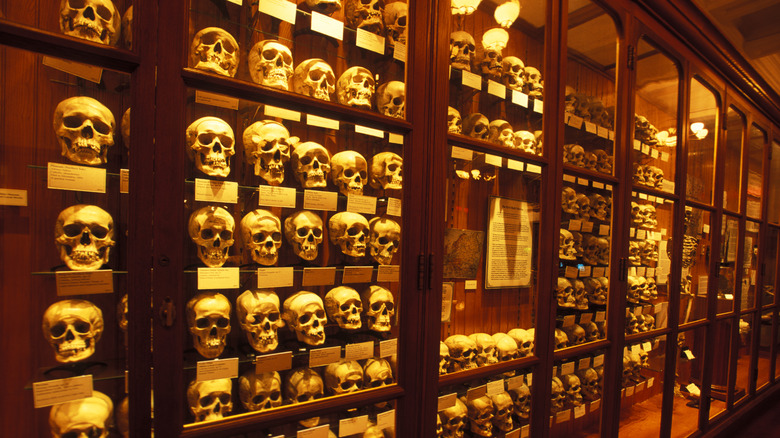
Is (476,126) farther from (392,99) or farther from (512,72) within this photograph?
(392,99)

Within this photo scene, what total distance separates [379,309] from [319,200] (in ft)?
1.83

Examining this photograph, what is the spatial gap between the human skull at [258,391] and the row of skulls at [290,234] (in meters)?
0.43

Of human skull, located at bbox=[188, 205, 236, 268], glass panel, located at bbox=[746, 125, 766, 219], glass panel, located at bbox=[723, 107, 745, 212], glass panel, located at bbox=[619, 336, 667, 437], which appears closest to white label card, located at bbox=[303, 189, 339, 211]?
human skull, located at bbox=[188, 205, 236, 268]

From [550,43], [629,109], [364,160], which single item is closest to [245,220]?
[364,160]

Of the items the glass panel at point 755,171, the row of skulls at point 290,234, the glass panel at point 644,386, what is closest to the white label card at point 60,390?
the row of skulls at point 290,234

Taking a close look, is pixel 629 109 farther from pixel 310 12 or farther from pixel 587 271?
pixel 310 12

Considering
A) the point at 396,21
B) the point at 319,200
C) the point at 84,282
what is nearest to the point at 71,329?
the point at 84,282

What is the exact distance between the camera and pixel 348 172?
69.7 inches

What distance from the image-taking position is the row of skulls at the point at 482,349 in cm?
207

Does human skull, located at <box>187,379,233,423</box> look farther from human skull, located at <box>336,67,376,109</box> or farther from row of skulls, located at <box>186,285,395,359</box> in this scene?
human skull, located at <box>336,67,376,109</box>

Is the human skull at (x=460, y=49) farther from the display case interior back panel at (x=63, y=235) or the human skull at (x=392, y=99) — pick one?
the display case interior back panel at (x=63, y=235)

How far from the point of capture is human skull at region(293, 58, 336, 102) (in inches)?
64.6

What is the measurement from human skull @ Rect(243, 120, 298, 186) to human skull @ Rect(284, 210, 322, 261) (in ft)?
0.57

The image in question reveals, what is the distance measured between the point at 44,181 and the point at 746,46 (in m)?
5.26
